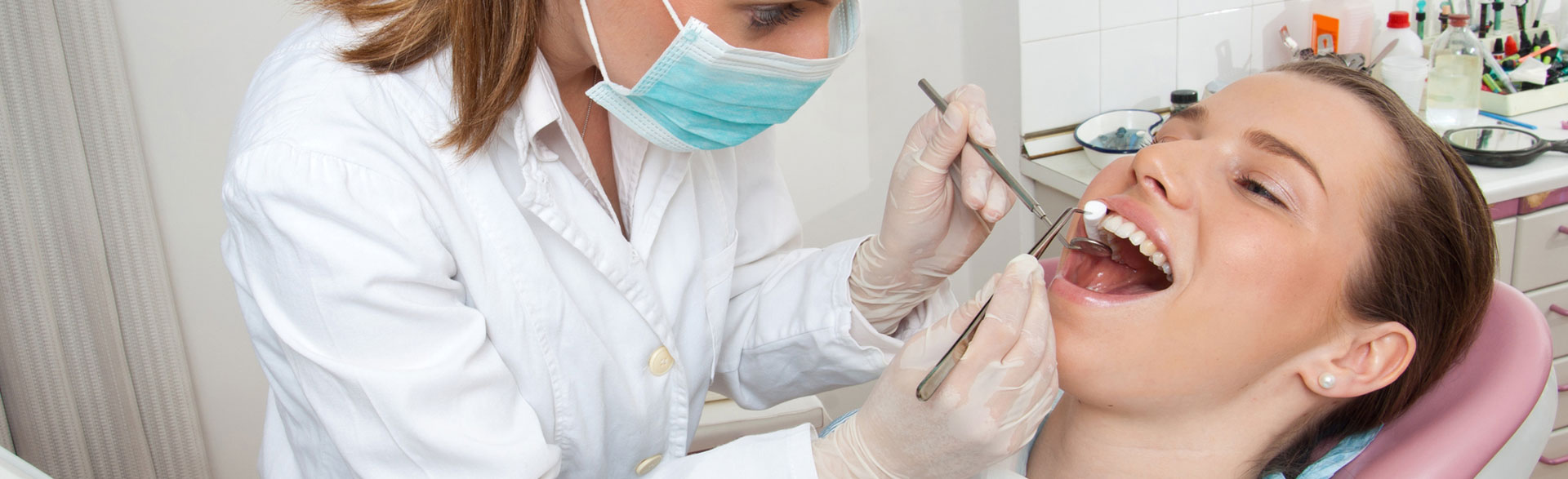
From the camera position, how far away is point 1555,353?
7.16 feet

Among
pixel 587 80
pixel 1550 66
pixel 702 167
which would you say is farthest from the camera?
pixel 1550 66

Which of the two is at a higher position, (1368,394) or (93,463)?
(1368,394)

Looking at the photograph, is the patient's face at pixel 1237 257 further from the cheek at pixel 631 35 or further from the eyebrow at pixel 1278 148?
the cheek at pixel 631 35

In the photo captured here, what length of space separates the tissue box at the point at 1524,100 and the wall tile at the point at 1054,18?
2.99 ft

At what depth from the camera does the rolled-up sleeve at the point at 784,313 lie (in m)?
1.45

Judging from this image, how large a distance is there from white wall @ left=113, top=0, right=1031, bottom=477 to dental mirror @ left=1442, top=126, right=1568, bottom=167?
0.91 metres

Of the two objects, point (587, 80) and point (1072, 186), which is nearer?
point (587, 80)

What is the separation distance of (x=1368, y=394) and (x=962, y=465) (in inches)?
22.1

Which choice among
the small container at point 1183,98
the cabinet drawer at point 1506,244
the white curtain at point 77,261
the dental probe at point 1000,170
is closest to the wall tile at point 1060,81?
the small container at point 1183,98

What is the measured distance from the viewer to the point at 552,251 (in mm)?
1245

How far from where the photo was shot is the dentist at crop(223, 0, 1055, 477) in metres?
1.02

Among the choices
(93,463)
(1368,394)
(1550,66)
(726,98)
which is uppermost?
(726,98)

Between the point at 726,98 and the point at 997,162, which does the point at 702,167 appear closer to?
the point at 726,98

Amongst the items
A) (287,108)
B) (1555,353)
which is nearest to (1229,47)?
(1555,353)
